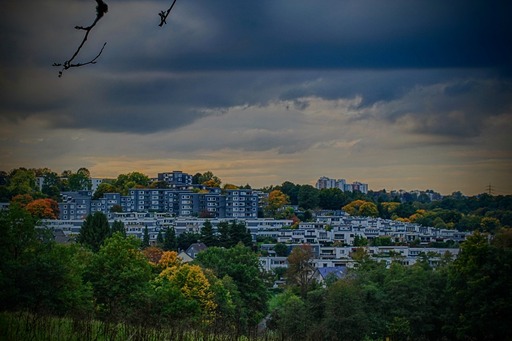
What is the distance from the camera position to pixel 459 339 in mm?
16391

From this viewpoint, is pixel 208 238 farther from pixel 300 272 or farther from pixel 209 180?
pixel 209 180

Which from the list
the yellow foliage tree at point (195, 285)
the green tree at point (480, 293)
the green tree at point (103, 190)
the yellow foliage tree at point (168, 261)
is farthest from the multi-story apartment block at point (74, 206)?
the green tree at point (480, 293)

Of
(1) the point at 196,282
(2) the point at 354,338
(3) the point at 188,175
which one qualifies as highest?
(3) the point at 188,175

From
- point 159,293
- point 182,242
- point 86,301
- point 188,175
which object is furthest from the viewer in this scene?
point 188,175

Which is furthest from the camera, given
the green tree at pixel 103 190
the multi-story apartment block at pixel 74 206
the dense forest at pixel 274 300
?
the green tree at pixel 103 190

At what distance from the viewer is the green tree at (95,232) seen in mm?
36094

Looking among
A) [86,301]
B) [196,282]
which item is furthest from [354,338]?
[86,301]

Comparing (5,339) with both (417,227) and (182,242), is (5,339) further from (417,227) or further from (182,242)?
(417,227)

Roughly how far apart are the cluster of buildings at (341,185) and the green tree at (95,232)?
64.9 m

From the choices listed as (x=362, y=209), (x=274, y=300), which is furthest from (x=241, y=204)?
(x=274, y=300)

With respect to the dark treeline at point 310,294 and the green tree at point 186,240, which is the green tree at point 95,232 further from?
the dark treeline at point 310,294

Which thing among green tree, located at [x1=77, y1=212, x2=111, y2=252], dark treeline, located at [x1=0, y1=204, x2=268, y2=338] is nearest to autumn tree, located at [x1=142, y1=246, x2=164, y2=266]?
green tree, located at [x1=77, y1=212, x2=111, y2=252]

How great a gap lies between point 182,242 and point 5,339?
43306 millimetres

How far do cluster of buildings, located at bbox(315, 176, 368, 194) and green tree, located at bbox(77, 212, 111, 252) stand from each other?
64862mm
